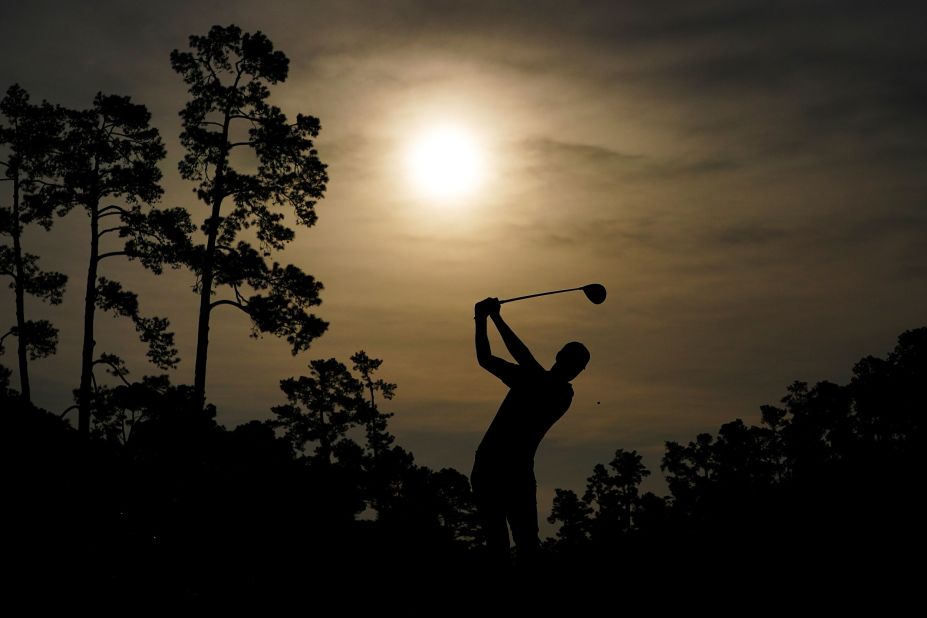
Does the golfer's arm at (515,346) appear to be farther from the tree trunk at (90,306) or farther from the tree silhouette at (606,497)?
the tree silhouette at (606,497)

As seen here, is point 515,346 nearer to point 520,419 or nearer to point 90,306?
point 520,419

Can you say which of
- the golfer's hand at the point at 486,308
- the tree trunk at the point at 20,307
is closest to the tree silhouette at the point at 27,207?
the tree trunk at the point at 20,307

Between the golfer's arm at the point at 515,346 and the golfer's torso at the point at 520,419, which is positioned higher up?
the golfer's arm at the point at 515,346

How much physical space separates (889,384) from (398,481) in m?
36.3

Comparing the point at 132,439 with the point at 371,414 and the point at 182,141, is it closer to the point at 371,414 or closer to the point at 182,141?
the point at 182,141

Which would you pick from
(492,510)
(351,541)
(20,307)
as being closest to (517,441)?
(492,510)

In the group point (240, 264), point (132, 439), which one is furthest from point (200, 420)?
point (132, 439)

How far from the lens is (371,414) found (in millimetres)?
58125

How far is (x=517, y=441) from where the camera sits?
7555 millimetres

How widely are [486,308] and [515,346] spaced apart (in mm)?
492

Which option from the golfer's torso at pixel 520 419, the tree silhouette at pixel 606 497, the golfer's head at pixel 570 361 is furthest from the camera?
the tree silhouette at pixel 606 497

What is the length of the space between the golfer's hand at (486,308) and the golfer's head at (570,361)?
0.70 m

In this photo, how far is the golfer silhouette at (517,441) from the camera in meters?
7.54

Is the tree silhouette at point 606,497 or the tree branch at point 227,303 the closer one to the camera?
the tree branch at point 227,303
